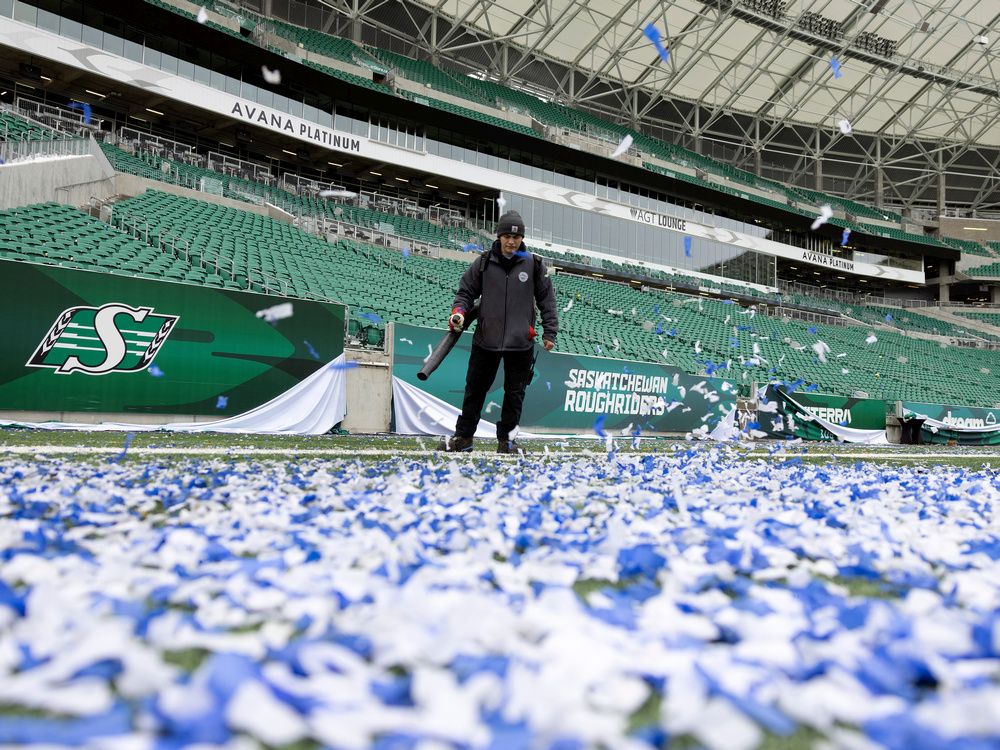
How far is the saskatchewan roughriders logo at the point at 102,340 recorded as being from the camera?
6648mm

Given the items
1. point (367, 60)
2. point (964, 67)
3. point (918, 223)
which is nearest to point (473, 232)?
point (367, 60)

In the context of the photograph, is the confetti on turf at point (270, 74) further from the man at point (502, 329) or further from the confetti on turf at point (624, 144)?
the man at point (502, 329)

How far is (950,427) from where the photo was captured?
14.2 meters

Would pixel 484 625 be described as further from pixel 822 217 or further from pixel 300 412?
pixel 822 217

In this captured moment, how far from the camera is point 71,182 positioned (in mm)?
13258

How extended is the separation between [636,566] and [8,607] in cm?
106

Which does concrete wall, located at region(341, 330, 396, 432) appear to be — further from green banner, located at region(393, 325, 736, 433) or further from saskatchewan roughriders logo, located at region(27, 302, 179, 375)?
saskatchewan roughriders logo, located at region(27, 302, 179, 375)

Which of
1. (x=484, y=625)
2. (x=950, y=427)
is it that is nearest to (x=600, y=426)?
(x=950, y=427)

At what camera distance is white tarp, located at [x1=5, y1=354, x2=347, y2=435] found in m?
7.38

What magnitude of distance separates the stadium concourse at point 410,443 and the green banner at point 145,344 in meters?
0.03

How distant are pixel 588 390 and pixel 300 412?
417 cm

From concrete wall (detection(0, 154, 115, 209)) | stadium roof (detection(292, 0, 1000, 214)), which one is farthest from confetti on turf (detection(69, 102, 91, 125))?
stadium roof (detection(292, 0, 1000, 214))

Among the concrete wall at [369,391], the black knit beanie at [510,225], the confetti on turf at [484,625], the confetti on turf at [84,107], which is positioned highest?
the confetti on turf at [84,107]

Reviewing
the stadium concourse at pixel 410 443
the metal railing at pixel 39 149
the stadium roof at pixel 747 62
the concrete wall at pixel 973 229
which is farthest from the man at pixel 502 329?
the concrete wall at pixel 973 229
